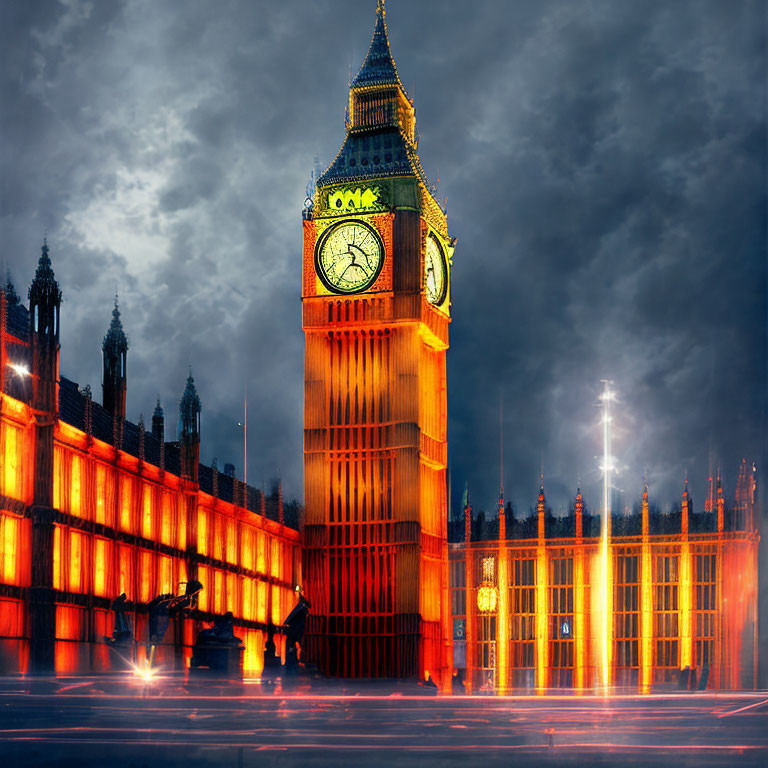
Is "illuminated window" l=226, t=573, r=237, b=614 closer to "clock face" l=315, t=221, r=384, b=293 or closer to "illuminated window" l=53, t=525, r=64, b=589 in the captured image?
"clock face" l=315, t=221, r=384, b=293

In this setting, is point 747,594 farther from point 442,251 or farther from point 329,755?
point 329,755

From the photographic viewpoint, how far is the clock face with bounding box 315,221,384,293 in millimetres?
88625

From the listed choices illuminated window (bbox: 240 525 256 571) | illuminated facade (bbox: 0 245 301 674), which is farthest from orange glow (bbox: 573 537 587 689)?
illuminated window (bbox: 240 525 256 571)

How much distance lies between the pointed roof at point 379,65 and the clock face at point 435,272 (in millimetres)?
11424

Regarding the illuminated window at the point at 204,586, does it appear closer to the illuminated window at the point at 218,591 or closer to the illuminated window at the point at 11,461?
the illuminated window at the point at 218,591

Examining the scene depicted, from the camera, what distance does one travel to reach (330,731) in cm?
3494

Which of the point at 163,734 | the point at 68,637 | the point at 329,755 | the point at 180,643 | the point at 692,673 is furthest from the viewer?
the point at 692,673

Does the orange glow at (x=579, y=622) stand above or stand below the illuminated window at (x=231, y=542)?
below

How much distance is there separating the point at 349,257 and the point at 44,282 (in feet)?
113

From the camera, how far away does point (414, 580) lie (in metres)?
86.4

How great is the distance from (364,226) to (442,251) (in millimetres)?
6684

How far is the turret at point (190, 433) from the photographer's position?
74938 millimetres

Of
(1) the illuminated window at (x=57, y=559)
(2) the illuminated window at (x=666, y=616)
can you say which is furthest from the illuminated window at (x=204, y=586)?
(2) the illuminated window at (x=666, y=616)

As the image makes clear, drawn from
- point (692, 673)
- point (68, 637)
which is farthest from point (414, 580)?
point (68, 637)
